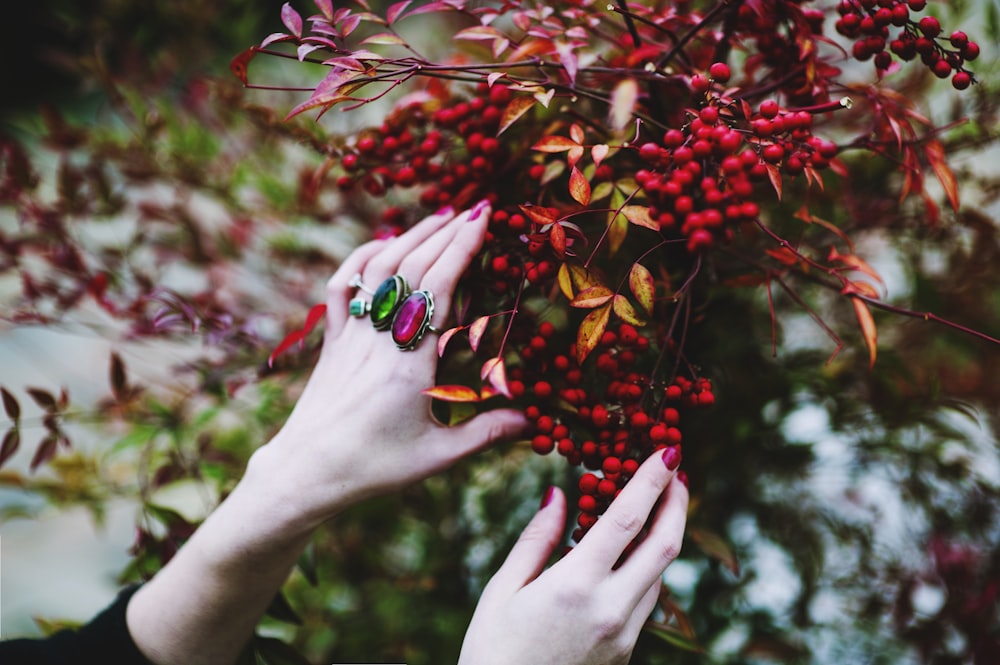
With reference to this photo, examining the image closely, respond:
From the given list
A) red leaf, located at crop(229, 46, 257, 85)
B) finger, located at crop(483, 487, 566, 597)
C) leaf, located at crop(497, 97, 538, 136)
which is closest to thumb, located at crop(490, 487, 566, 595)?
finger, located at crop(483, 487, 566, 597)

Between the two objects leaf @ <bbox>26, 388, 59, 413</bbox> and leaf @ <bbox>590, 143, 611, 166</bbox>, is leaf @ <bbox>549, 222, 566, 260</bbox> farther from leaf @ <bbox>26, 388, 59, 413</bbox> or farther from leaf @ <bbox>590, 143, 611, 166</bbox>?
leaf @ <bbox>26, 388, 59, 413</bbox>

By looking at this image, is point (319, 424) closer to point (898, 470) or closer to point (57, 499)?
point (57, 499)

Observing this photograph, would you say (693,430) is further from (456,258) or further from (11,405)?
(11,405)

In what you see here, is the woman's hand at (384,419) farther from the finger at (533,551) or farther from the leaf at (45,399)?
the leaf at (45,399)

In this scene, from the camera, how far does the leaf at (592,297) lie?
0.49 meters

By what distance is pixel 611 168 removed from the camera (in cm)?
55

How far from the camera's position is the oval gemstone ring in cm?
57

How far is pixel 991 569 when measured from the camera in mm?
874

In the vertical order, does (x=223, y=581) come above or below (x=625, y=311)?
below

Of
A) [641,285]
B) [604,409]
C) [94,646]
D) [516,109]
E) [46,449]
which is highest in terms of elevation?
[516,109]

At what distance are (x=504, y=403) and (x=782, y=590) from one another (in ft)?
2.05

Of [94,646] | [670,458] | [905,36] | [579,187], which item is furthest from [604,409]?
[94,646]

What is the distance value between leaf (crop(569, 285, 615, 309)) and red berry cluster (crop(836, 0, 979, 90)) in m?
0.28

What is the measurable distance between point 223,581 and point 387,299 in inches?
12.1
